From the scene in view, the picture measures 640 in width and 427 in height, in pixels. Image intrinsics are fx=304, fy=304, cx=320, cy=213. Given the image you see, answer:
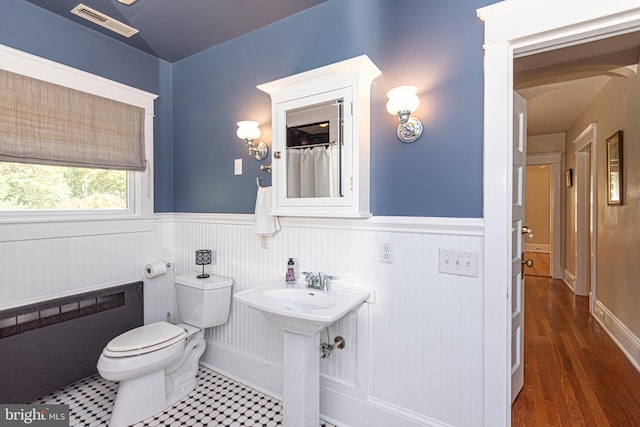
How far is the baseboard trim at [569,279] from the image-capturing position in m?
4.47

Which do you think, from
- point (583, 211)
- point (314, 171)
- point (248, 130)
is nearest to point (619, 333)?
point (583, 211)

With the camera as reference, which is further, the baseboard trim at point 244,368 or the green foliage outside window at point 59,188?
the baseboard trim at point 244,368

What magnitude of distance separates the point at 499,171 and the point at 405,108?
20.9 inches

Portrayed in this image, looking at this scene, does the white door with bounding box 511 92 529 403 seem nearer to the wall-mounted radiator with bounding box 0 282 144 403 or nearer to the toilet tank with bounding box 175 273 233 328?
the toilet tank with bounding box 175 273 233 328

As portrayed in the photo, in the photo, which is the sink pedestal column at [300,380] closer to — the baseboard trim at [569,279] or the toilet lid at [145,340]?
the toilet lid at [145,340]

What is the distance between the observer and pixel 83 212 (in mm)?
2229

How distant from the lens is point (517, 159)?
6.29ft

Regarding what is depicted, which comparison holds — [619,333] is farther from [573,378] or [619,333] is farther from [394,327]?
[394,327]

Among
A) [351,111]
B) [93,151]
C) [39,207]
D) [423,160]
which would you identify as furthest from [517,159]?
[39,207]

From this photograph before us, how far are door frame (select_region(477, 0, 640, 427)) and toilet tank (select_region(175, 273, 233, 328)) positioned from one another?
1.71m

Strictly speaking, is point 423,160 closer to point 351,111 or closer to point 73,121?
point 351,111

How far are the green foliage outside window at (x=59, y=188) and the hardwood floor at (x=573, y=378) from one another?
3209 mm

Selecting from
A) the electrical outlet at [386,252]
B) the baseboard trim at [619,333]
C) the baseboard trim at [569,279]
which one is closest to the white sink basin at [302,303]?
the electrical outlet at [386,252]

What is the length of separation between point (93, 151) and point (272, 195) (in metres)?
1.38
